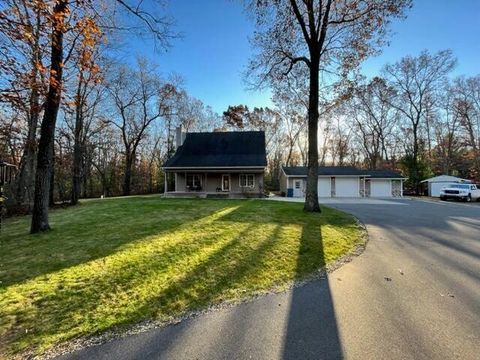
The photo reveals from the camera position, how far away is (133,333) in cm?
346

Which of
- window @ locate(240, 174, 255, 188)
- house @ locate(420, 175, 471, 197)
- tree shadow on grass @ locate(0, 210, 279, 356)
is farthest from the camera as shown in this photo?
house @ locate(420, 175, 471, 197)

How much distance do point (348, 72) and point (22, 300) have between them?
15048mm

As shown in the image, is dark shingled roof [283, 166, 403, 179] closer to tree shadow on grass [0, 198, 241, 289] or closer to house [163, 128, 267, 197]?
house [163, 128, 267, 197]

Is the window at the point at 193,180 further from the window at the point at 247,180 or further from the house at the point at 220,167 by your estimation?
the window at the point at 247,180

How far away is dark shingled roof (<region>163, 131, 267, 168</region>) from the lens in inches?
995

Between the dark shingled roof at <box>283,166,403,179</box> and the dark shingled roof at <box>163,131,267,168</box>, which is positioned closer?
the dark shingled roof at <box>163,131,267,168</box>

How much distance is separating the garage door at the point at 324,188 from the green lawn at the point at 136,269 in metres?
22.7

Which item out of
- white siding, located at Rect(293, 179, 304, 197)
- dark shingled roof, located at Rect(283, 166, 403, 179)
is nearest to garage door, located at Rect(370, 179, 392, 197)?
Answer: dark shingled roof, located at Rect(283, 166, 403, 179)

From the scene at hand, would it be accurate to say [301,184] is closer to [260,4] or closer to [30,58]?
[260,4]

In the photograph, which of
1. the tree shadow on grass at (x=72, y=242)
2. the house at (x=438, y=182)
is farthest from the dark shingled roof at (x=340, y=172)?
the tree shadow on grass at (x=72, y=242)

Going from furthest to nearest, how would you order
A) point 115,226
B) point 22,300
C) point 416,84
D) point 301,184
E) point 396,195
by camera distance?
point 416,84, point 396,195, point 301,184, point 115,226, point 22,300

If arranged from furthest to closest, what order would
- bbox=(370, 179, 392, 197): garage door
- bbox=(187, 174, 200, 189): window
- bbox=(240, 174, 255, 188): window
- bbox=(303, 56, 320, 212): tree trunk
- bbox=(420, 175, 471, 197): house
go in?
bbox=(420, 175, 471, 197): house < bbox=(370, 179, 392, 197): garage door < bbox=(187, 174, 200, 189): window < bbox=(240, 174, 255, 188): window < bbox=(303, 56, 320, 212): tree trunk

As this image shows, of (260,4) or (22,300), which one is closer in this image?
(22,300)

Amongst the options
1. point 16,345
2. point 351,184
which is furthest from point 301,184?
point 16,345
